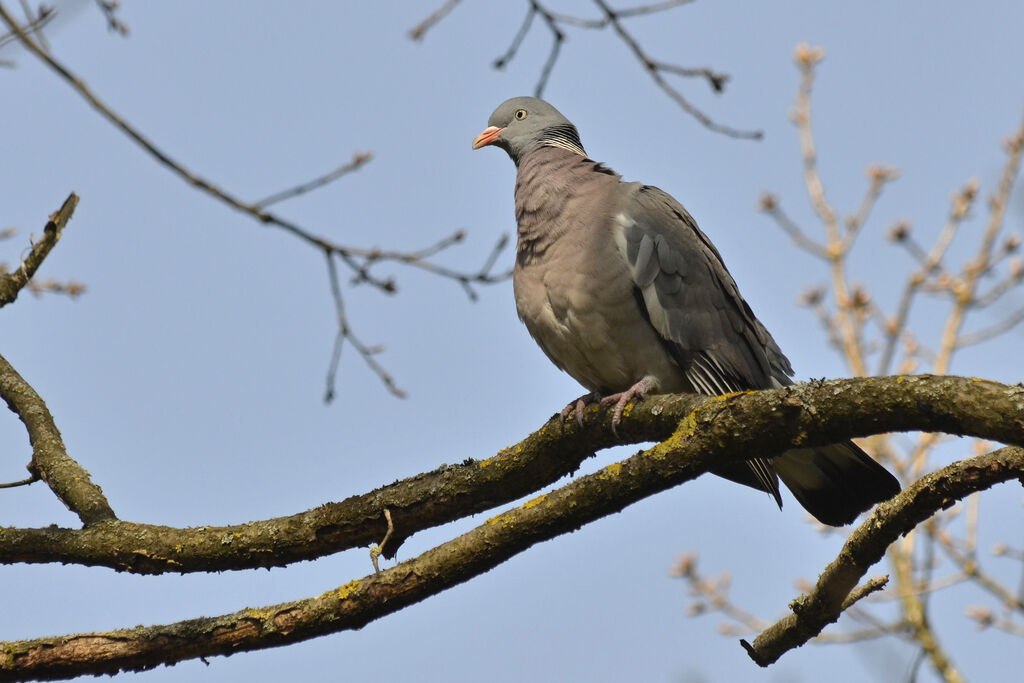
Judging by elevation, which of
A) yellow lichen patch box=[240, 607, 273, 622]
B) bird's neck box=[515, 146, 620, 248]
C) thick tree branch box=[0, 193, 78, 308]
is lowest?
yellow lichen patch box=[240, 607, 273, 622]

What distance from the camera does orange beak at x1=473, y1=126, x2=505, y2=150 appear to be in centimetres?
579

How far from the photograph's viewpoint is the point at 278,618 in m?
2.95

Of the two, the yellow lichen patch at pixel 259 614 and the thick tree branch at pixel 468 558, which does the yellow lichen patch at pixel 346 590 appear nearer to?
the thick tree branch at pixel 468 558

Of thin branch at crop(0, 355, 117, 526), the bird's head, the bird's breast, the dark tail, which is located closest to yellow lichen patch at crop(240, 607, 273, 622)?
thin branch at crop(0, 355, 117, 526)

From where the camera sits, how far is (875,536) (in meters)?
2.97

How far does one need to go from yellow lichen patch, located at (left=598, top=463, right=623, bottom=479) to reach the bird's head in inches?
110

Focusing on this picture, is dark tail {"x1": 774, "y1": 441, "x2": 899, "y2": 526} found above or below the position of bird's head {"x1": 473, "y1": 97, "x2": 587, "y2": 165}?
below

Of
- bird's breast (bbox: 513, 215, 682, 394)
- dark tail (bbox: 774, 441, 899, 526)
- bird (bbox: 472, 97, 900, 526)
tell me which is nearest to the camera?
dark tail (bbox: 774, 441, 899, 526)

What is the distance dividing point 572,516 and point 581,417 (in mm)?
600

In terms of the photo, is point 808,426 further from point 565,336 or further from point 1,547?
point 1,547

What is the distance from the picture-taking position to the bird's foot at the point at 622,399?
347 centimetres

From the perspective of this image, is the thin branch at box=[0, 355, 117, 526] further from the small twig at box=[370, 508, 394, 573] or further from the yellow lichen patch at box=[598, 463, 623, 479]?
the yellow lichen patch at box=[598, 463, 623, 479]

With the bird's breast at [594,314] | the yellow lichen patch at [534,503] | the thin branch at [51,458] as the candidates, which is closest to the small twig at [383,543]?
the yellow lichen patch at [534,503]

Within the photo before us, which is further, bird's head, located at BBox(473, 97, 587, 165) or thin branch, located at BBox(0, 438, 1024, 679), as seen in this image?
bird's head, located at BBox(473, 97, 587, 165)
